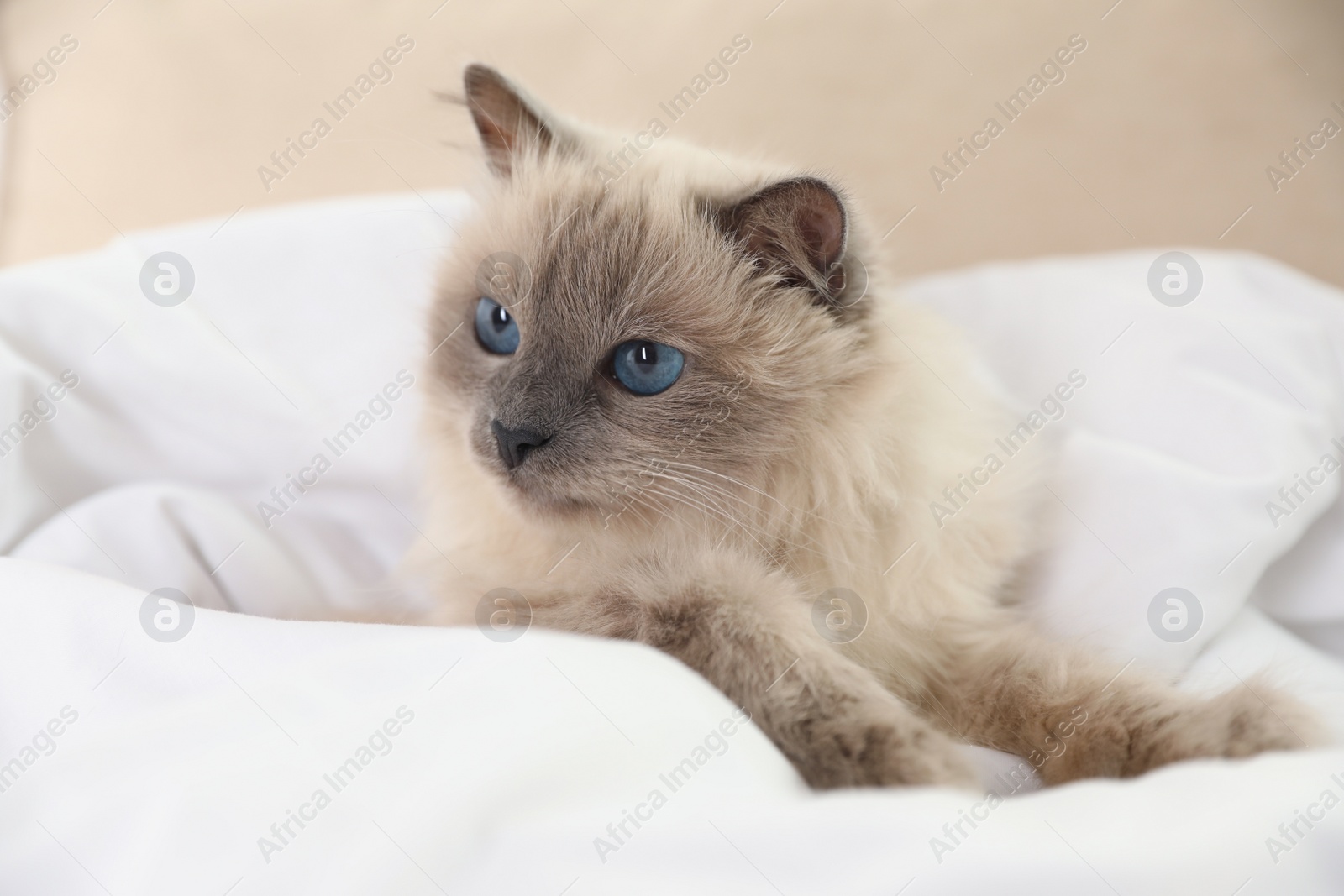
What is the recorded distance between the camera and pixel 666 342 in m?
1.31

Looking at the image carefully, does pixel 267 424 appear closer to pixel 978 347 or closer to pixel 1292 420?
pixel 978 347

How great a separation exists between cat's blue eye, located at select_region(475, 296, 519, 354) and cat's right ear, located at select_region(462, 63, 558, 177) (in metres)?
0.30

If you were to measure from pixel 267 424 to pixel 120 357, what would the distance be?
332 mm

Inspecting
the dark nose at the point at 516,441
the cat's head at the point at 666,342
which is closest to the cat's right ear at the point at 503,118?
the cat's head at the point at 666,342

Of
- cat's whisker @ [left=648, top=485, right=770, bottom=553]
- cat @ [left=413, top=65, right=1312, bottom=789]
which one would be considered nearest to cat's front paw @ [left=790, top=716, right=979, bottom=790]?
cat @ [left=413, top=65, right=1312, bottom=789]

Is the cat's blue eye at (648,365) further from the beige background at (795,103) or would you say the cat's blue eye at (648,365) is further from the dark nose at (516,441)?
the beige background at (795,103)

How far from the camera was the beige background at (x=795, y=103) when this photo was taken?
2201 mm

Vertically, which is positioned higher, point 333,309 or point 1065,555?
point 1065,555

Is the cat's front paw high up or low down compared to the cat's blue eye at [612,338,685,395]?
down

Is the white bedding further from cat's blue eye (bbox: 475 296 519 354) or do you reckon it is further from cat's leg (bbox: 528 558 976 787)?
cat's blue eye (bbox: 475 296 519 354)

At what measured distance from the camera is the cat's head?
128 cm

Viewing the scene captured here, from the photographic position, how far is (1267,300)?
1.96 metres

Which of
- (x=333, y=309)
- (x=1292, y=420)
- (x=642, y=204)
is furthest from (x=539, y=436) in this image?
(x=1292, y=420)

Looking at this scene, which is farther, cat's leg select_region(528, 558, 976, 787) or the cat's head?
the cat's head
